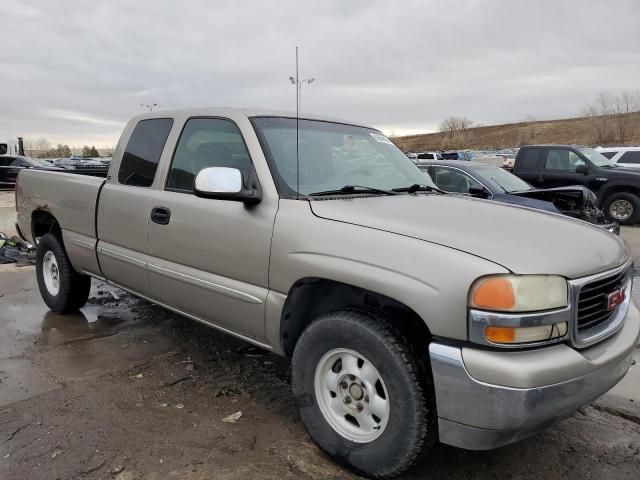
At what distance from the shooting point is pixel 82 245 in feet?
15.1

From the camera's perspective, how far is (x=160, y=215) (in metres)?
3.69

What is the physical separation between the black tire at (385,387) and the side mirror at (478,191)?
19.1 feet

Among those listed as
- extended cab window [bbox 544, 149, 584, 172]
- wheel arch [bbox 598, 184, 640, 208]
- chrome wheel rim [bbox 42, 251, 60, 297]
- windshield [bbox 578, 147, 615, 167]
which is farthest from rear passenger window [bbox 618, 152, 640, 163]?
chrome wheel rim [bbox 42, 251, 60, 297]

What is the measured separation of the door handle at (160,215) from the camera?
3.62 meters

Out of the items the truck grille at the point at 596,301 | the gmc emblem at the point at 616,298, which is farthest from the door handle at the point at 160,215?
the gmc emblem at the point at 616,298

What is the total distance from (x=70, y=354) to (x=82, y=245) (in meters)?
0.92

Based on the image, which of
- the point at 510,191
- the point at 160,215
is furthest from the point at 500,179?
the point at 160,215

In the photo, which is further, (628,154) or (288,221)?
(628,154)

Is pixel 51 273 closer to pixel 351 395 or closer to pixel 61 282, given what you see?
pixel 61 282

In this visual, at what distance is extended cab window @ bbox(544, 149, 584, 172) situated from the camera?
1224 centimetres

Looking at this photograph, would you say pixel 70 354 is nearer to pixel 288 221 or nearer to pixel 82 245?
pixel 82 245

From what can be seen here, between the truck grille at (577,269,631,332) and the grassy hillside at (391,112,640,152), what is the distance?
72.6 m

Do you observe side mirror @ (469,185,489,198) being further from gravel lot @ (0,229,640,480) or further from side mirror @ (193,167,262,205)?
side mirror @ (193,167,262,205)

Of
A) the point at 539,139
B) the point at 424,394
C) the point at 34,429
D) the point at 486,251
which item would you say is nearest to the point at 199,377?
the point at 34,429
